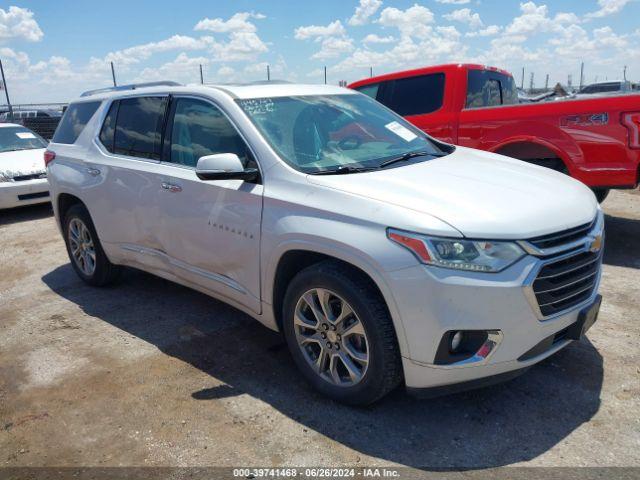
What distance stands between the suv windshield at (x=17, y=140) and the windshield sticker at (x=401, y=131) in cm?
802

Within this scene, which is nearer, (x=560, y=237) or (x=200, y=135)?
(x=560, y=237)

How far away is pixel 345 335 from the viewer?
2.96 m

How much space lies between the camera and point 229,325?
4316 mm

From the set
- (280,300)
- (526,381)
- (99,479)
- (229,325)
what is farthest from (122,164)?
(526,381)

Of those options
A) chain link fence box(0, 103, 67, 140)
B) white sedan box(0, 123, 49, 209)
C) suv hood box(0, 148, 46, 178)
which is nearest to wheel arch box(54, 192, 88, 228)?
white sedan box(0, 123, 49, 209)

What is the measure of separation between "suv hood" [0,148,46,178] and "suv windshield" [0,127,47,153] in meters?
0.24

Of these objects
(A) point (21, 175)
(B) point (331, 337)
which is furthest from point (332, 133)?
(A) point (21, 175)

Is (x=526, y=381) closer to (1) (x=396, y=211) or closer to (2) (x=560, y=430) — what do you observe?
(2) (x=560, y=430)

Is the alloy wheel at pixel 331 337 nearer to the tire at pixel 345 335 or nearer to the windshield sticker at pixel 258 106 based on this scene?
the tire at pixel 345 335

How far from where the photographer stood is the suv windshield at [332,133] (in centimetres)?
337

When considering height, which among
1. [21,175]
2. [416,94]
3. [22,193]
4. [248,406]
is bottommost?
[248,406]

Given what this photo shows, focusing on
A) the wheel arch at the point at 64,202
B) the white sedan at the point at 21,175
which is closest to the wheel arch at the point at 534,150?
the wheel arch at the point at 64,202

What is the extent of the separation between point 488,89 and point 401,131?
127 inches

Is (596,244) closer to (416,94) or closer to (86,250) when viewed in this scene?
(416,94)
